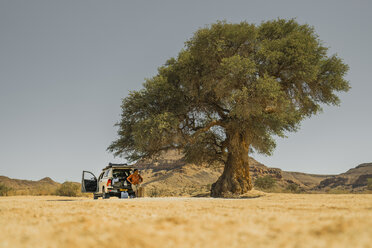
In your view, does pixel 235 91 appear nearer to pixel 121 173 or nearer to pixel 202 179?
pixel 121 173

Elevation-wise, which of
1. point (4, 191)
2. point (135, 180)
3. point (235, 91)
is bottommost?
point (4, 191)

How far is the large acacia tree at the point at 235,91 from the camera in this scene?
55.5 ft

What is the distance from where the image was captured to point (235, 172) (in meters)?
19.5

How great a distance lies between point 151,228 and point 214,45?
16155mm

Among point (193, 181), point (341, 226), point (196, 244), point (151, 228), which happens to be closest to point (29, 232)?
point (151, 228)

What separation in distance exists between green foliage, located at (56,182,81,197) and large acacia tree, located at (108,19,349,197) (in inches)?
319

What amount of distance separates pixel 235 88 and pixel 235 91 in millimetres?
437

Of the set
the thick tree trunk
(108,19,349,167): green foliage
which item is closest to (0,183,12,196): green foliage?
(108,19,349,167): green foliage

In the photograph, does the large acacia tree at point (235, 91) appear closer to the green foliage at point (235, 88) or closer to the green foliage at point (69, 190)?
the green foliage at point (235, 88)

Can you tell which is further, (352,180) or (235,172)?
(352,180)

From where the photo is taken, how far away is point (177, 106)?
19.6m

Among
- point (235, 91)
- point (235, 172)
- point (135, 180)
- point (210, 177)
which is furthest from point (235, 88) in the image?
point (210, 177)

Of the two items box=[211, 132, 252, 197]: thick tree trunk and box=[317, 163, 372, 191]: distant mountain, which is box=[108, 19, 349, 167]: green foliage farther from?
box=[317, 163, 372, 191]: distant mountain

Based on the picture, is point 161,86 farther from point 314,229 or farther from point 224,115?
point 314,229
